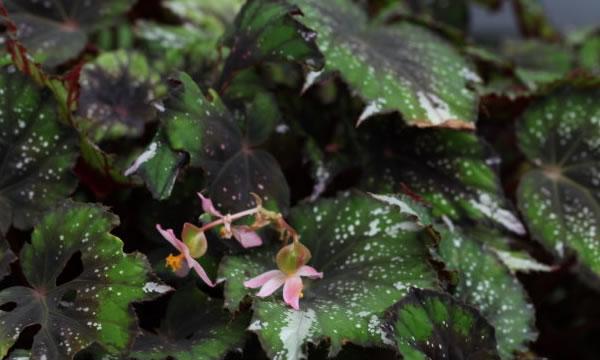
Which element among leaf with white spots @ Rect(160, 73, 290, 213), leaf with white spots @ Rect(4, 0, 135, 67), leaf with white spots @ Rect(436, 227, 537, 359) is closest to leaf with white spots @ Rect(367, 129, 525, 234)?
leaf with white spots @ Rect(436, 227, 537, 359)

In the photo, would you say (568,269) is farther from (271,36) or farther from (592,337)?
(271,36)

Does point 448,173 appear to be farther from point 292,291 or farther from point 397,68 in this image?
point 292,291

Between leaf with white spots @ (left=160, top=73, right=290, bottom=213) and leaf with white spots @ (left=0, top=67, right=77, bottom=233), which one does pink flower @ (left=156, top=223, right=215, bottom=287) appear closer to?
leaf with white spots @ (left=160, top=73, right=290, bottom=213)

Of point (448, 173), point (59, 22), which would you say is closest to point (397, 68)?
point (448, 173)

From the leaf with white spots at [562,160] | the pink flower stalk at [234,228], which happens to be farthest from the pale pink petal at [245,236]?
the leaf with white spots at [562,160]

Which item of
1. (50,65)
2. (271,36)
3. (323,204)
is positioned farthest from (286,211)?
(50,65)

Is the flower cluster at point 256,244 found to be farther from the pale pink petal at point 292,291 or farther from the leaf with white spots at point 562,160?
the leaf with white spots at point 562,160
